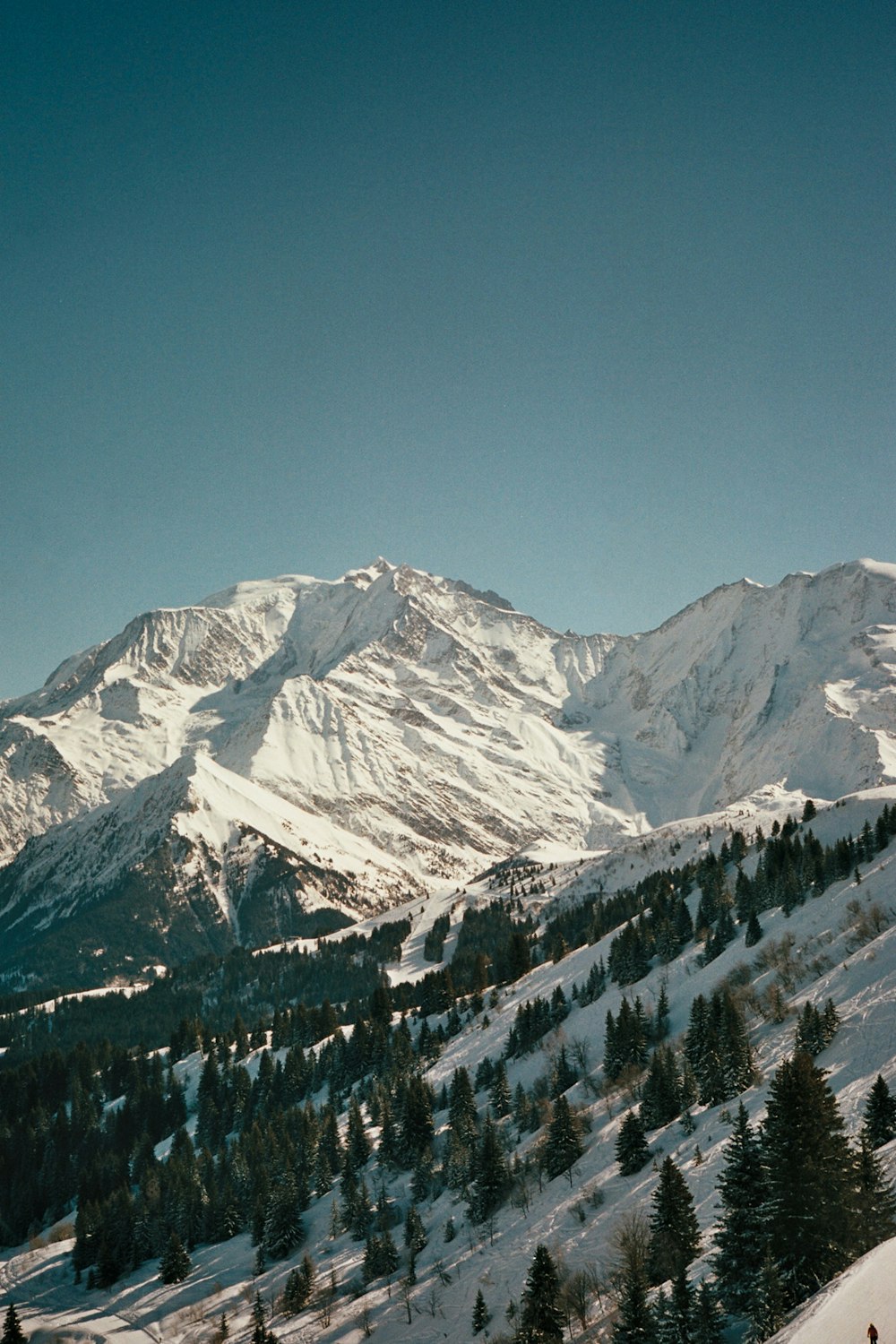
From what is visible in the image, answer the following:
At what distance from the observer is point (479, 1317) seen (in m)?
64.1

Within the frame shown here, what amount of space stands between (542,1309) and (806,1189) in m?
19.8

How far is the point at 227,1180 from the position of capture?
11306 centimetres

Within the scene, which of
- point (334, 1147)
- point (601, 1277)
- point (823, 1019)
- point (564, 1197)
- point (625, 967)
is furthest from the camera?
point (625, 967)

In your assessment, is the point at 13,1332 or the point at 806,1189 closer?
the point at 806,1189

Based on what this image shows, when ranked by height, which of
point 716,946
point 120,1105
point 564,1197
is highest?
point 716,946

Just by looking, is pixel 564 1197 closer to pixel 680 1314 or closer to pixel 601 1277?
pixel 601 1277

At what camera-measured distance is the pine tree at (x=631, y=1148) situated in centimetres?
6944

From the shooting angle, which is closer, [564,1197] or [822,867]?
[564,1197]

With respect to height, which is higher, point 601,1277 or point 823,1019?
point 823,1019

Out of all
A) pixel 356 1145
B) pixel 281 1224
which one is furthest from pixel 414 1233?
pixel 356 1145

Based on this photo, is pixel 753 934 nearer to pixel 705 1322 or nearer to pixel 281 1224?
pixel 281 1224

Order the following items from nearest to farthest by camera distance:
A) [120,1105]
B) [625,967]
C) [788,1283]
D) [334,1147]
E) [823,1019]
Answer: [788,1283] < [823,1019] < [334,1147] < [625,967] < [120,1105]

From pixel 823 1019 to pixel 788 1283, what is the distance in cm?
2679

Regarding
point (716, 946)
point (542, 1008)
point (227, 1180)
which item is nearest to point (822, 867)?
point (716, 946)
